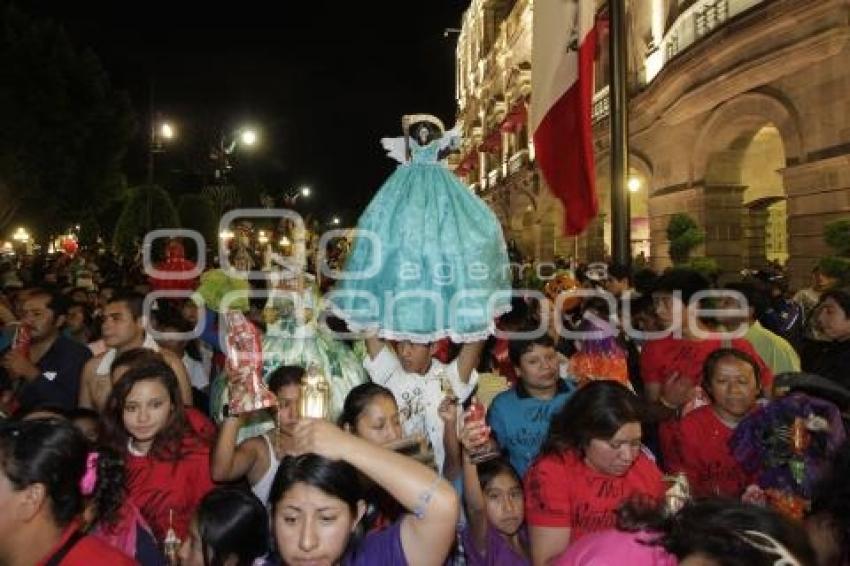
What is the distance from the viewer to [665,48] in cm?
1673

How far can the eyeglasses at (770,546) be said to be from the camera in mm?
1828

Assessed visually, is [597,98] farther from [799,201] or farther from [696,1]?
[799,201]

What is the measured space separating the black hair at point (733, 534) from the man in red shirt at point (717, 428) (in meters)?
2.19

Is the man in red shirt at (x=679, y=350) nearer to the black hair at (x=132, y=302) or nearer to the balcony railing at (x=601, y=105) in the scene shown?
the black hair at (x=132, y=302)

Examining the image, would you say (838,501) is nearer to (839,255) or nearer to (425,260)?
(425,260)

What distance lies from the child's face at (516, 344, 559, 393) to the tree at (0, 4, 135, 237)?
2810 cm

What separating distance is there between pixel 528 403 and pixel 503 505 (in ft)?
2.59

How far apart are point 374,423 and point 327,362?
1584mm

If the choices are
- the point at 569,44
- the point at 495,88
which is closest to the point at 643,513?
the point at 569,44

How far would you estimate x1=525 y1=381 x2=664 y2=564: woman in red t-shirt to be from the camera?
3422 mm

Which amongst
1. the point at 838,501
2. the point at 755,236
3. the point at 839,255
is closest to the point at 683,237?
the point at 755,236

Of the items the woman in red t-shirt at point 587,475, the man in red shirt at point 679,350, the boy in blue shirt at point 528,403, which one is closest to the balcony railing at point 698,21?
the man in red shirt at point 679,350

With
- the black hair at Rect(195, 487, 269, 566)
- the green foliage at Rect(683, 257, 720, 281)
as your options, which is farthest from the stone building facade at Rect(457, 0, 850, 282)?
the black hair at Rect(195, 487, 269, 566)

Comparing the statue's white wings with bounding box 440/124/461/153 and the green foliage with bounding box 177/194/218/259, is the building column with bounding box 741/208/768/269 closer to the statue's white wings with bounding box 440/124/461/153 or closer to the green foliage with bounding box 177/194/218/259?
the statue's white wings with bounding box 440/124/461/153
